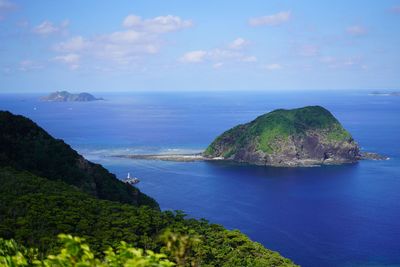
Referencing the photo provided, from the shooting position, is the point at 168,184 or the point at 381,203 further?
the point at 168,184

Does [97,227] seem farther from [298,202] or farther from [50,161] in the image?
[298,202]

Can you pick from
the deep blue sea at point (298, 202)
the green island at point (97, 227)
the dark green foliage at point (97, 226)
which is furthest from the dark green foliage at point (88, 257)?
the deep blue sea at point (298, 202)

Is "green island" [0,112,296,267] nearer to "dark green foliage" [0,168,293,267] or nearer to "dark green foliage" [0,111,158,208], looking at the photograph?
"dark green foliage" [0,168,293,267]

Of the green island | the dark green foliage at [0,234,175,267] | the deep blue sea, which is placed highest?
the dark green foliage at [0,234,175,267]

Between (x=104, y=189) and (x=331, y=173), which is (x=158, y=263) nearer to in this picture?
(x=104, y=189)

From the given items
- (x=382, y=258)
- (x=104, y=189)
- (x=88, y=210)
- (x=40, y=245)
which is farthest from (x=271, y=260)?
(x=382, y=258)

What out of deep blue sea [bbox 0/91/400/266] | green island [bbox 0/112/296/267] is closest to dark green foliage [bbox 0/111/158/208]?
green island [bbox 0/112/296/267]
